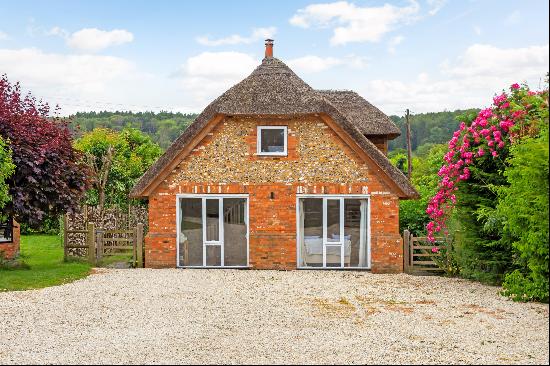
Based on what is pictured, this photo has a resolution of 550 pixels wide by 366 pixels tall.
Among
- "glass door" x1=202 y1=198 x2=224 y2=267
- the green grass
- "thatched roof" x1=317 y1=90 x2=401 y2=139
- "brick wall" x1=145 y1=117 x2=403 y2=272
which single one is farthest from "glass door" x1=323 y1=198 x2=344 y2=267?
the green grass

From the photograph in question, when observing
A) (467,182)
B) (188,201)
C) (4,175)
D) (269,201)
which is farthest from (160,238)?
(467,182)

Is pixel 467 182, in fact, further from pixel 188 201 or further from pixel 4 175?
pixel 4 175

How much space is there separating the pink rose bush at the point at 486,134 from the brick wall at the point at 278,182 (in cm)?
257

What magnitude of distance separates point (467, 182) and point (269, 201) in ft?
20.3

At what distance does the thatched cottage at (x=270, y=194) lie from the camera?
21438mm

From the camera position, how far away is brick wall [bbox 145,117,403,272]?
21.5 m

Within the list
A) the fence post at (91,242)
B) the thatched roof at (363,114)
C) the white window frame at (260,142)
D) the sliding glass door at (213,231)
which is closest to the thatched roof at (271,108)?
the white window frame at (260,142)

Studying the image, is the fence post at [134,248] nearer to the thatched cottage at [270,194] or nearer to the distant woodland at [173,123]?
the thatched cottage at [270,194]

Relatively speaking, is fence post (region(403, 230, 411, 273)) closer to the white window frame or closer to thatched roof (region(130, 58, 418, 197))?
thatched roof (region(130, 58, 418, 197))

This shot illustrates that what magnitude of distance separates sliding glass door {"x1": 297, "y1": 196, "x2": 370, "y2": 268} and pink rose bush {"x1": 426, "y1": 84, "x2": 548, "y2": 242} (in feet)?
9.27

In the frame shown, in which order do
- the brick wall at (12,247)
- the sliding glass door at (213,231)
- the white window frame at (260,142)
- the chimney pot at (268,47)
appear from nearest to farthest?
the white window frame at (260,142), the sliding glass door at (213,231), the brick wall at (12,247), the chimney pot at (268,47)

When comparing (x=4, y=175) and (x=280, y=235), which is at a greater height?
(x=4, y=175)

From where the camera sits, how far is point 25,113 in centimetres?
2148

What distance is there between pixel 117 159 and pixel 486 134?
26.8 metres
